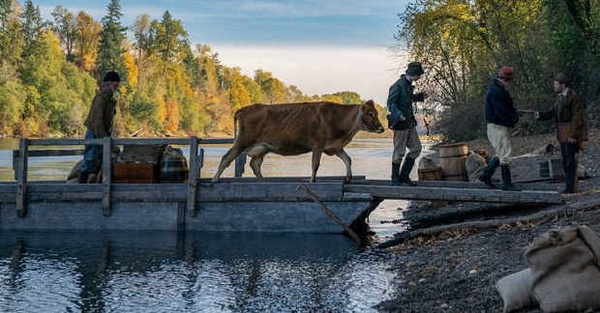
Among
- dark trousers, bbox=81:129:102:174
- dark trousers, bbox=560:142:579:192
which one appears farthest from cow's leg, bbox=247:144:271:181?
dark trousers, bbox=560:142:579:192

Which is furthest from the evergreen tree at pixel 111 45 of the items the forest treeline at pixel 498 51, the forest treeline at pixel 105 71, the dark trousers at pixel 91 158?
the dark trousers at pixel 91 158

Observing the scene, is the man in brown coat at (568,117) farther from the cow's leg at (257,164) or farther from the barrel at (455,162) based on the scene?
the cow's leg at (257,164)

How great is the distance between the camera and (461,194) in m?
13.2

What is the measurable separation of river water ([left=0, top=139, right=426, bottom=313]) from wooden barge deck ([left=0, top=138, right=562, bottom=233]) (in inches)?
10.2

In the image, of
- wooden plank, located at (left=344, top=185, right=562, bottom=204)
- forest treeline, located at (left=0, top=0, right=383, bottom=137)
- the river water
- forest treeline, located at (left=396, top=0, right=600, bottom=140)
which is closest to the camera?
the river water

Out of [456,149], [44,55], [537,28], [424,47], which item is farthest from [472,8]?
[44,55]

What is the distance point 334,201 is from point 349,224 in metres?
0.49

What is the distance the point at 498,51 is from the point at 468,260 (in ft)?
105

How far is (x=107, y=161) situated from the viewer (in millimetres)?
14375

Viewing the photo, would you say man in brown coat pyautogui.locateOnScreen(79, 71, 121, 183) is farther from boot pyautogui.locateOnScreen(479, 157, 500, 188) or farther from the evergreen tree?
the evergreen tree

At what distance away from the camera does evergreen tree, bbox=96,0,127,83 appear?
387 ft

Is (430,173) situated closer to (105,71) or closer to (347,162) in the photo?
(347,162)

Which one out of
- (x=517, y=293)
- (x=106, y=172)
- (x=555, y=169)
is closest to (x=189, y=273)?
(x=106, y=172)

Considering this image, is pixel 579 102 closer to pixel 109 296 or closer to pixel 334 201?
pixel 334 201
